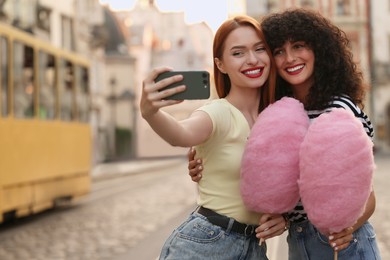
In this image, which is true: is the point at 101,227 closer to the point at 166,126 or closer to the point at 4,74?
the point at 4,74

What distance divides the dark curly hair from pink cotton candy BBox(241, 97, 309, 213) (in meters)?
0.25

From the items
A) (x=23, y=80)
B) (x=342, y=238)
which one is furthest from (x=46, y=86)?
(x=342, y=238)

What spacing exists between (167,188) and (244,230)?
19.3m

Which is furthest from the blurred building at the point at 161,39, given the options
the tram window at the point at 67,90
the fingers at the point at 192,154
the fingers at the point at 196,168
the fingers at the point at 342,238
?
the fingers at the point at 342,238

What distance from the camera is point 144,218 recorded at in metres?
14.1

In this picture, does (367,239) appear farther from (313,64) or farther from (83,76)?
(83,76)

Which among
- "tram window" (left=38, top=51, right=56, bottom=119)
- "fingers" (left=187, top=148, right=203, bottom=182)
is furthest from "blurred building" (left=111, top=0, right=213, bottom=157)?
"fingers" (left=187, top=148, right=203, bottom=182)

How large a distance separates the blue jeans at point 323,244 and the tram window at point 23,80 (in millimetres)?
10395

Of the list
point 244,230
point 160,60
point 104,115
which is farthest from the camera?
point 160,60

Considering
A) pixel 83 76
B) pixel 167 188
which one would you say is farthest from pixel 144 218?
pixel 167 188

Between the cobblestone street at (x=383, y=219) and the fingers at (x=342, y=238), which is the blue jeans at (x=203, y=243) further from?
the cobblestone street at (x=383, y=219)

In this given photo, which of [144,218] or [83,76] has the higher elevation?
[83,76]

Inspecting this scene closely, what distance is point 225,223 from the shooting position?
3168 millimetres

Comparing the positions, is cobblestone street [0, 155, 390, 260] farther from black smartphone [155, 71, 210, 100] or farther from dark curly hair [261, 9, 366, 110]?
black smartphone [155, 71, 210, 100]
